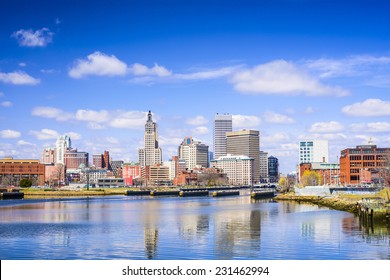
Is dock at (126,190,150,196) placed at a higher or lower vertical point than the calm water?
higher

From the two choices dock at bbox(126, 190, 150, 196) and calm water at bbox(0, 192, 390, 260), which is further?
dock at bbox(126, 190, 150, 196)

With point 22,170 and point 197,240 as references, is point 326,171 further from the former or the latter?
point 197,240

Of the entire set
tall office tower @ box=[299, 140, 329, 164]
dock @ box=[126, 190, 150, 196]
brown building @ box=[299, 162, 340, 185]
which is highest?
tall office tower @ box=[299, 140, 329, 164]

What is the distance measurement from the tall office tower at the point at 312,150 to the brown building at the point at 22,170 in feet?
269

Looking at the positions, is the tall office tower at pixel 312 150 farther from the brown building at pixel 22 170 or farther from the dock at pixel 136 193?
the brown building at pixel 22 170

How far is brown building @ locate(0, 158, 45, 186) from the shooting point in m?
140

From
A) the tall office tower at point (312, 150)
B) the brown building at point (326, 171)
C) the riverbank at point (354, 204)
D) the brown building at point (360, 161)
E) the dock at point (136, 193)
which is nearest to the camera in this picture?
the riverbank at point (354, 204)

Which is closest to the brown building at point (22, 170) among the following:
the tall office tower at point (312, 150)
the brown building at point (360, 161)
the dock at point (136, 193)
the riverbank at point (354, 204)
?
the dock at point (136, 193)

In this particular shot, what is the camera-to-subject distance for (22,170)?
145750mm

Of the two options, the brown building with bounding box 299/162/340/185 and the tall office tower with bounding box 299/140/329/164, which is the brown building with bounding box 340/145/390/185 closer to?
the brown building with bounding box 299/162/340/185

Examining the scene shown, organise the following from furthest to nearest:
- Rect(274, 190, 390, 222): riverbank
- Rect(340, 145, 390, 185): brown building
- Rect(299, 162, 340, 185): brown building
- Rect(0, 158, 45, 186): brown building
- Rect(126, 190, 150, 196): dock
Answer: Rect(0, 158, 45, 186): brown building → Rect(126, 190, 150, 196): dock → Rect(299, 162, 340, 185): brown building → Rect(340, 145, 390, 185): brown building → Rect(274, 190, 390, 222): riverbank

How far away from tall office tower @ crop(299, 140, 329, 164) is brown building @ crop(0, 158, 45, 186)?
82092mm

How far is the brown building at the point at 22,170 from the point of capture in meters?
140

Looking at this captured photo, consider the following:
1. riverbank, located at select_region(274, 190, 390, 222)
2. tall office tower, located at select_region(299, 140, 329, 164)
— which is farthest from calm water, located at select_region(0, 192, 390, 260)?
tall office tower, located at select_region(299, 140, 329, 164)
